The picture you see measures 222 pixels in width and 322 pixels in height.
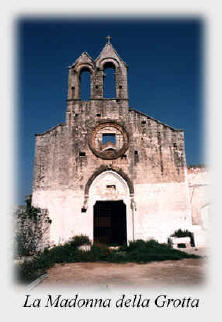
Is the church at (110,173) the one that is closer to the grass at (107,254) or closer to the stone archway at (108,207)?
the stone archway at (108,207)

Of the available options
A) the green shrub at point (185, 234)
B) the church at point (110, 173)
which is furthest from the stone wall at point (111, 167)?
the green shrub at point (185, 234)

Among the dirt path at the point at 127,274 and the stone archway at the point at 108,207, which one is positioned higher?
the stone archway at the point at 108,207

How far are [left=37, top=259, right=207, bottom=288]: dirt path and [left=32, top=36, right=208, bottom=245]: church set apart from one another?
11.3 ft

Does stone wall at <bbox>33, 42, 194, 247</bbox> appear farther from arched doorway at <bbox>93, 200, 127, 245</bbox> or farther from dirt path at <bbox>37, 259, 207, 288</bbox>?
dirt path at <bbox>37, 259, 207, 288</bbox>

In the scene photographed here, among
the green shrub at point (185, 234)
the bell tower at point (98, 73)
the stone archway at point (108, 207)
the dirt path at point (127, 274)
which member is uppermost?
the bell tower at point (98, 73)

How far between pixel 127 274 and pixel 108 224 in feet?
20.9

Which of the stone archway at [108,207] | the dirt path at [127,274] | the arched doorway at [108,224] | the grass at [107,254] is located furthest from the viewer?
the arched doorway at [108,224]

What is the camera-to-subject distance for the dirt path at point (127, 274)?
6969 millimetres

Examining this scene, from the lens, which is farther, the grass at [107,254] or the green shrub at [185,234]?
the green shrub at [185,234]

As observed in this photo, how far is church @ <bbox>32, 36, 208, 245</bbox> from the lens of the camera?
Answer: 44.0 ft

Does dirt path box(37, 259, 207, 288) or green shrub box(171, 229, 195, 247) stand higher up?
green shrub box(171, 229, 195, 247)

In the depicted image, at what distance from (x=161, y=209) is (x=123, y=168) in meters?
2.95

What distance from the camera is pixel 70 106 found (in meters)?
14.9

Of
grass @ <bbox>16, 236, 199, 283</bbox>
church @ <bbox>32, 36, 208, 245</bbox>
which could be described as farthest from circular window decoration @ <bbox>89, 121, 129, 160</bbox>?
grass @ <bbox>16, 236, 199, 283</bbox>
